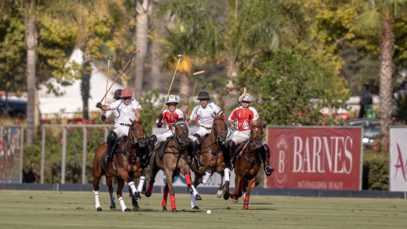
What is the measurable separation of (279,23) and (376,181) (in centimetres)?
1192

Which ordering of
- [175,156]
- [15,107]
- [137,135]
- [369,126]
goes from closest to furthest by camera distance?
[137,135] < [175,156] < [369,126] < [15,107]

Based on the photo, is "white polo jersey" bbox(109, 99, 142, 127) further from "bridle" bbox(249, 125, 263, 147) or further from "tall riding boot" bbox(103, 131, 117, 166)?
"bridle" bbox(249, 125, 263, 147)

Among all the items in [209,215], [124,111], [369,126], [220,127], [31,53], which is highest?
[31,53]

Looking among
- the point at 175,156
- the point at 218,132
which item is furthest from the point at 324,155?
the point at 175,156

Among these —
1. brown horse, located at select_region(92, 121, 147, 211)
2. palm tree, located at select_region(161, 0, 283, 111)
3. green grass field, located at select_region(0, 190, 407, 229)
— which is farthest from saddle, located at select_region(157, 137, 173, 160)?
palm tree, located at select_region(161, 0, 283, 111)

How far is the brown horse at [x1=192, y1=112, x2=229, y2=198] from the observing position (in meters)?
27.5

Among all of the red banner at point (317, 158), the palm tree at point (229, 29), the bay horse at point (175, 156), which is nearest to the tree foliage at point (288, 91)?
the palm tree at point (229, 29)

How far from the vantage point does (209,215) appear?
79.1 ft

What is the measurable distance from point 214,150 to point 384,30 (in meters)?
17.8

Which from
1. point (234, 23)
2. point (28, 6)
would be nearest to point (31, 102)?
point (28, 6)

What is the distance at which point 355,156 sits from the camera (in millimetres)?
36938

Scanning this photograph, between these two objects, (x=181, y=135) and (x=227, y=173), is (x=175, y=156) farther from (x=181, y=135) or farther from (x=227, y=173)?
(x=227, y=173)

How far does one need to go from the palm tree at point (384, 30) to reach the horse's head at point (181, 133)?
1829cm

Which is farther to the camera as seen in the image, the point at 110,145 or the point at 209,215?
the point at 110,145
